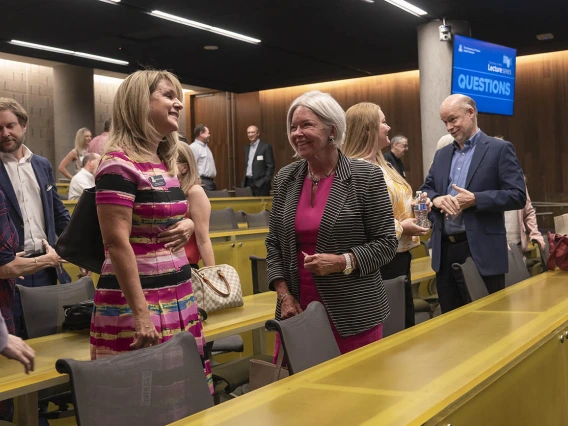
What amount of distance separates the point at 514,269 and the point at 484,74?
14.5ft

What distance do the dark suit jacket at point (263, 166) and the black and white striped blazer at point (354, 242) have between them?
10436mm

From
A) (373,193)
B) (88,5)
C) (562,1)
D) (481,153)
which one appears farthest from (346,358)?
(562,1)

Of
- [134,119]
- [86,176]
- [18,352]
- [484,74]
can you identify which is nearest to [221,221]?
[86,176]

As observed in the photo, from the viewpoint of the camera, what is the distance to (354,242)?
104 inches

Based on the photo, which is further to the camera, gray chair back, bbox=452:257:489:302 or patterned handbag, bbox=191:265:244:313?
gray chair back, bbox=452:257:489:302

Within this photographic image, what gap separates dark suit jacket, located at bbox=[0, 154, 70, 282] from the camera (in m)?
3.73

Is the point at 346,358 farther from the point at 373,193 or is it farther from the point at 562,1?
the point at 562,1

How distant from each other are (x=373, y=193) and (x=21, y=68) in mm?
12746

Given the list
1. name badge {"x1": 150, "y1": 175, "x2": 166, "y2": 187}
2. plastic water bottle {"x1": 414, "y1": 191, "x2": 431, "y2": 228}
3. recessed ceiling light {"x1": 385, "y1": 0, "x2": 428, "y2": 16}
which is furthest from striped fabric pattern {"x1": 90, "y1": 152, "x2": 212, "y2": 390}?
recessed ceiling light {"x1": 385, "y1": 0, "x2": 428, "y2": 16}

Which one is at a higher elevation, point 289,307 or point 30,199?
point 30,199

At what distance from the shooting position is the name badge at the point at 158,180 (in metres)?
2.36

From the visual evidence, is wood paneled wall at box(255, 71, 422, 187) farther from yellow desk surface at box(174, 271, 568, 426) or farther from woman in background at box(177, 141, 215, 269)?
yellow desk surface at box(174, 271, 568, 426)

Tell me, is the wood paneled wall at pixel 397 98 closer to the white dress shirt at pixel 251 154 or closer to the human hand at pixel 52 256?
the white dress shirt at pixel 251 154

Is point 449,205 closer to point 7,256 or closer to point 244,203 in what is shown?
point 7,256
